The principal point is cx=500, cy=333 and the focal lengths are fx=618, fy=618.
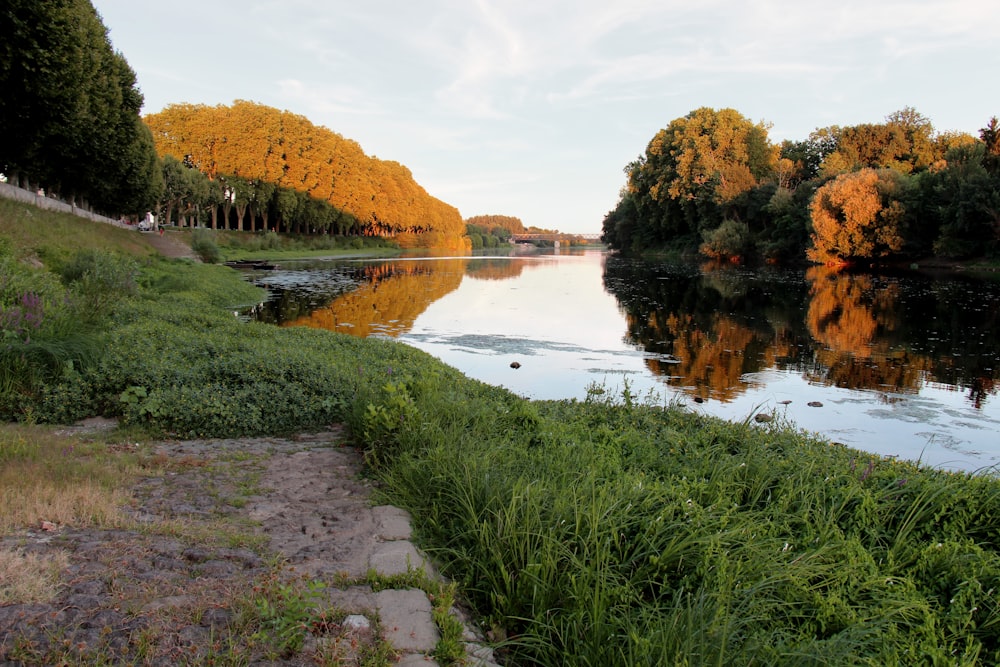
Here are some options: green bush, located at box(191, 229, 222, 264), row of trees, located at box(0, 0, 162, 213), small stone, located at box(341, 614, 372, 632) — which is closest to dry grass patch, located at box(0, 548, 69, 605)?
small stone, located at box(341, 614, 372, 632)

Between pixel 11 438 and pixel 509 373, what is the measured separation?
841 cm

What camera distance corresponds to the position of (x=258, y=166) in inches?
2354

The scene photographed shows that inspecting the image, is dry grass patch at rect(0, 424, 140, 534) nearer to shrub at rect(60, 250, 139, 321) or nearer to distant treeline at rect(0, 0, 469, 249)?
shrub at rect(60, 250, 139, 321)

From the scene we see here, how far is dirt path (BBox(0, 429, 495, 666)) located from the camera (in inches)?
101

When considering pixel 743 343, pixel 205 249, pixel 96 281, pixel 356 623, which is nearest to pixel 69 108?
pixel 96 281

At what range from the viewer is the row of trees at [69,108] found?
16.3m

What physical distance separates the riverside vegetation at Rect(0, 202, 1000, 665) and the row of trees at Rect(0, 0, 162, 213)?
1291cm

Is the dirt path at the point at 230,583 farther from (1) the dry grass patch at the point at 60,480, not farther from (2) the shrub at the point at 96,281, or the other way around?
(2) the shrub at the point at 96,281

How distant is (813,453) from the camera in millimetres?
5758

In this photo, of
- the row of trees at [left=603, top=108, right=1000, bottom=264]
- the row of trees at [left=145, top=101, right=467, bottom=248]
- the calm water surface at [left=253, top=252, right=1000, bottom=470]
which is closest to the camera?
the calm water surface at [left=253, top=252, right=1000, bottom=470]

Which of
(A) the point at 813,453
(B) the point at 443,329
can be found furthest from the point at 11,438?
(B) the point at 443,329

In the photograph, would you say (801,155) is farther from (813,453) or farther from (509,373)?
(813,453)

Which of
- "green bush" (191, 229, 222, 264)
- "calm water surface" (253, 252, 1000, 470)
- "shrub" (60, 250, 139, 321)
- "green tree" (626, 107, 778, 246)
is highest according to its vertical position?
"green tree" (626, 107, 778, 246)

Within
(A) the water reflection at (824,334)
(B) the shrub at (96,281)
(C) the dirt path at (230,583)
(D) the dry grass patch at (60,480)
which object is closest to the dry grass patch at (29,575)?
(C) the dirt path at (230,583)
